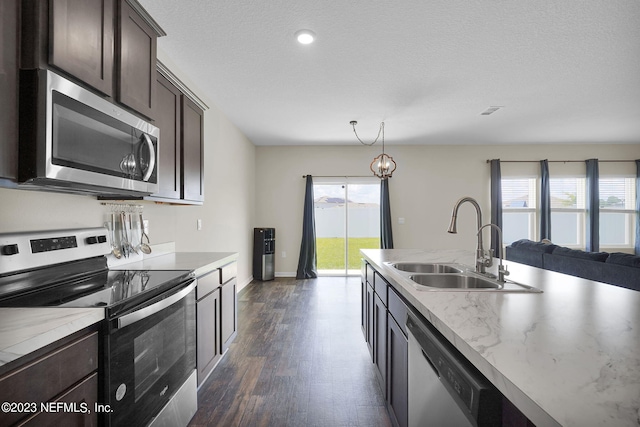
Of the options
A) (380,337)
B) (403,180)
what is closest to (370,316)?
(380,337)

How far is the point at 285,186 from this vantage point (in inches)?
241

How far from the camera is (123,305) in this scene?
3.68 feet

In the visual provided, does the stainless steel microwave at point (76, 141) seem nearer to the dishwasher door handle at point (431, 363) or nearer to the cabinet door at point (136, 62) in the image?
the cabinet door at point (136, 62)

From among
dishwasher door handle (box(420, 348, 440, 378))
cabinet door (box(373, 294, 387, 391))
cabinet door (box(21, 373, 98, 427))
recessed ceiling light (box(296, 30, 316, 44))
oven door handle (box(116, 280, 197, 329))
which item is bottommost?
cabinet door (box(373, 294, 387, 391))

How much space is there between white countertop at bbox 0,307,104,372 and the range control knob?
28cm

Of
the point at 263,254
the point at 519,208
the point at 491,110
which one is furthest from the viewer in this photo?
the point at 519,208

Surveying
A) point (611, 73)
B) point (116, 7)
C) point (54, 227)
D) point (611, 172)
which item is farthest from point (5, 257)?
point (611, 172)

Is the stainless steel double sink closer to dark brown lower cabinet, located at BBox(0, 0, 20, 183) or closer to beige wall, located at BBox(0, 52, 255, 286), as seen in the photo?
dark brown lower cabinet, located at BBox(0, 0, 20, 183)

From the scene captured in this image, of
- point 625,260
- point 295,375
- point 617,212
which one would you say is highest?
point 617,212

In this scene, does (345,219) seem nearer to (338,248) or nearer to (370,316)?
(338,248)

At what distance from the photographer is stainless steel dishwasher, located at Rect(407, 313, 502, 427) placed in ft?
2.13

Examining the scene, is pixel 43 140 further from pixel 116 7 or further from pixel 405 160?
pixel 405 160

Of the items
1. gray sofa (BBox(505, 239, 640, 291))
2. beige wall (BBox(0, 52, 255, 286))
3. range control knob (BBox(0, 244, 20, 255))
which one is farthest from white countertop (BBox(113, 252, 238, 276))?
gray sofa (BBox(505, 239, 640, 291))

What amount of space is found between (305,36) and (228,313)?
226 cm
